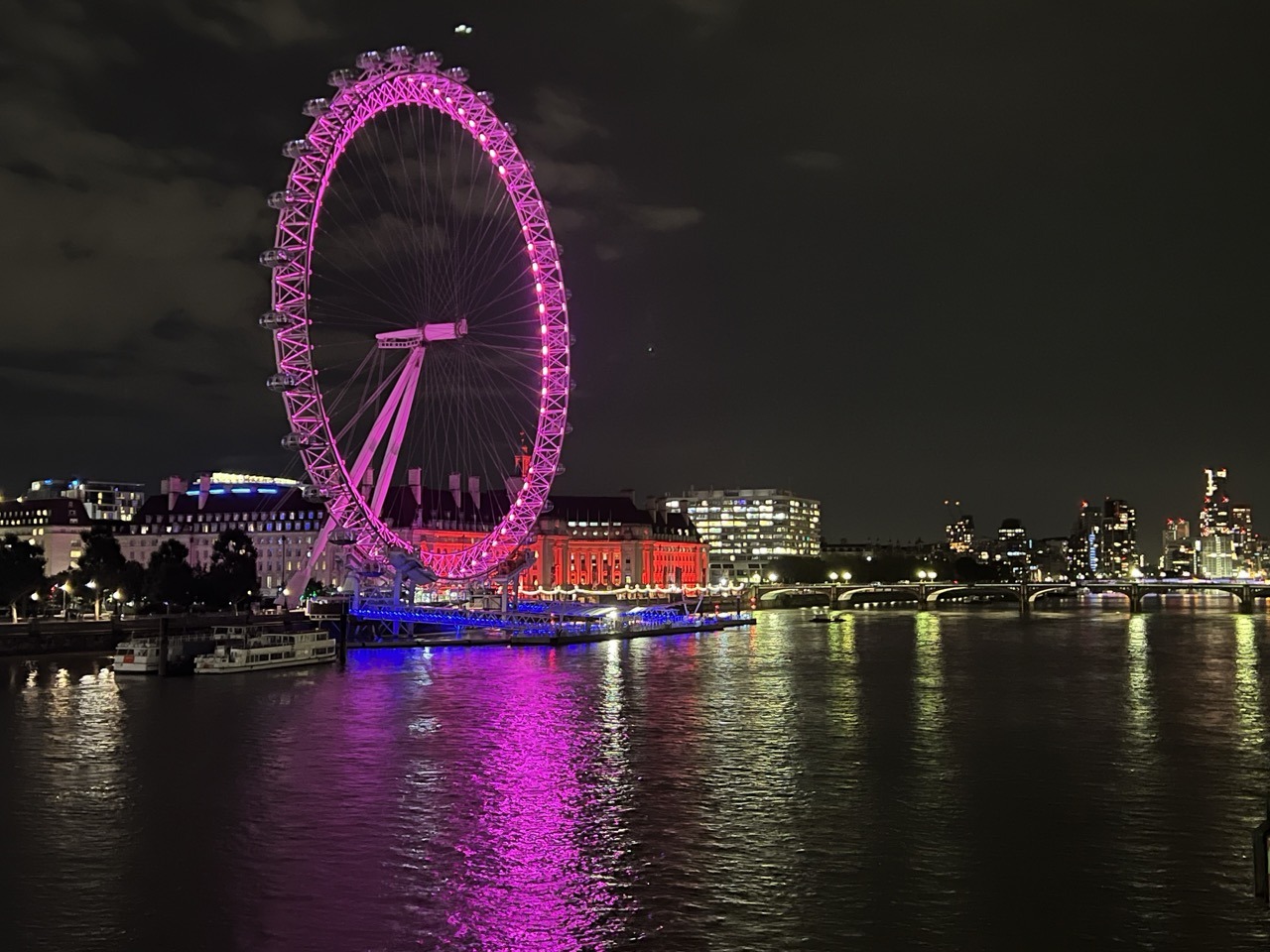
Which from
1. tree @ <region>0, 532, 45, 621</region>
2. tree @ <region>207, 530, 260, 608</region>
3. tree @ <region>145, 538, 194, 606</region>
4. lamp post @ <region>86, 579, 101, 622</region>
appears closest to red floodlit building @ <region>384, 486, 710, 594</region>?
tree @ <region>207, 530, 260, 608</region>

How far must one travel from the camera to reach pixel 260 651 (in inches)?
2152

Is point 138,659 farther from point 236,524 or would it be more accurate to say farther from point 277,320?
point 236,524

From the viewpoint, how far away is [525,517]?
63.4 meters

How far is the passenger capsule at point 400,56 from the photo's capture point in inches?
1900

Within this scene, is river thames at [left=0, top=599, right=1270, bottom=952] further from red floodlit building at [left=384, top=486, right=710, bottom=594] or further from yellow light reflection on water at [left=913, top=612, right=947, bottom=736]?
red floodlit building at [left=384, top=486, right=710, bottom=594]

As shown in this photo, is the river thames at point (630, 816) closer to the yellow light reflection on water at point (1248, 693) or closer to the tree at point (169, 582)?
the yellow light reflection on water at point (1248, 693)

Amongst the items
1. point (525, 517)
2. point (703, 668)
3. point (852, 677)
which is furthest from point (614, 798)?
point (525, 517)

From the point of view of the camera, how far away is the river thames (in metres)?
17.4

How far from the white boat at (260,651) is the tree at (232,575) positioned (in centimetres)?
1972

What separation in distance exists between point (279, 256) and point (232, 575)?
40790 millimetres

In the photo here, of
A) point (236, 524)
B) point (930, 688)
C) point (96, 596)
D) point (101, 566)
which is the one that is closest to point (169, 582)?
point (96, 596)

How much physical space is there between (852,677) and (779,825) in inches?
1134

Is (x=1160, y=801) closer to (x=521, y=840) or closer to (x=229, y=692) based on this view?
A: (x=521, y=840)

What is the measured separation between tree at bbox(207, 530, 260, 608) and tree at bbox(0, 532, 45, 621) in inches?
419
